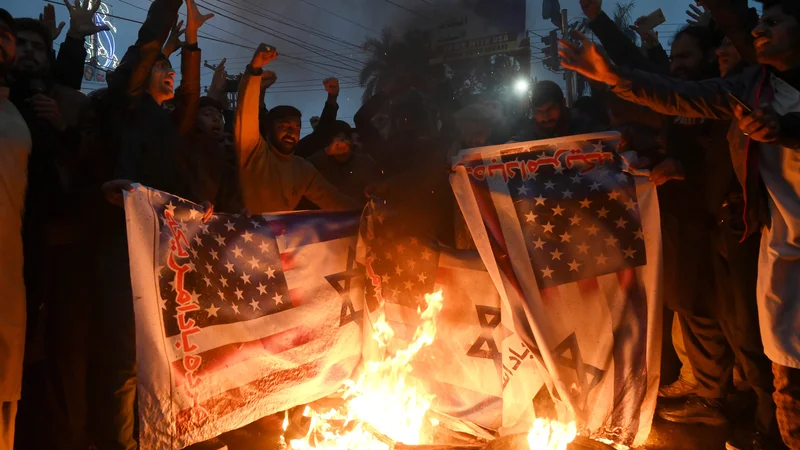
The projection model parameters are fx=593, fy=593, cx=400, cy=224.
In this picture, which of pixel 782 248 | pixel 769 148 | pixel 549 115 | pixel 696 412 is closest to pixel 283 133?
pixel 549 115

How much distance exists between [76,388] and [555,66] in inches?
1139

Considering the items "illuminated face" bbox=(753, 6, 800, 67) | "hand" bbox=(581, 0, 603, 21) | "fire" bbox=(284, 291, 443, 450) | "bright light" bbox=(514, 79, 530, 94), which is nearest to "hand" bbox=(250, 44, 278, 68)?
"fire" bbox=(284, 291, 443, 450)

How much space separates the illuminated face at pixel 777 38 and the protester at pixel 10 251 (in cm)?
379

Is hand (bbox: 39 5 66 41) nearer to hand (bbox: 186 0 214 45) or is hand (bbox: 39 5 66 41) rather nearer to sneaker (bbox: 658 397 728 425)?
hand (bbox: 186 0 214 45)

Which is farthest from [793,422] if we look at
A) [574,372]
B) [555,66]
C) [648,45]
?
[555,66]

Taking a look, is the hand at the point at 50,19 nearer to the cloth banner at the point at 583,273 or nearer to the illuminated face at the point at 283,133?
the illuminated face at the point at 283,133

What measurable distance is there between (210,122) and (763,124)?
407cm

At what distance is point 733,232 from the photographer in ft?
11.6

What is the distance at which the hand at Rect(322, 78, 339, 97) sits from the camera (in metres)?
6.58

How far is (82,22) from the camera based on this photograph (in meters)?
4.79

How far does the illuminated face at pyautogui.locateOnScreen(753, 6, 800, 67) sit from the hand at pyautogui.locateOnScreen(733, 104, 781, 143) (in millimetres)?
511

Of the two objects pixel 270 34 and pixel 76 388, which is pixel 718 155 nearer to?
pixel 76 388

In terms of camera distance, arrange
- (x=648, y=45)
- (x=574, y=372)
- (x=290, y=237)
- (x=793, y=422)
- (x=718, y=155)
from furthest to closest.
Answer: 1. (x=648, y=45)
2. (x=290, y=237)
3. (x=718, y=155)
4. (x=574, y=372)
5. (x=793, y=422)

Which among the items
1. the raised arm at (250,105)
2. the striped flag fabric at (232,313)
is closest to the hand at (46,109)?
the striped flag fabric at (232,313)
